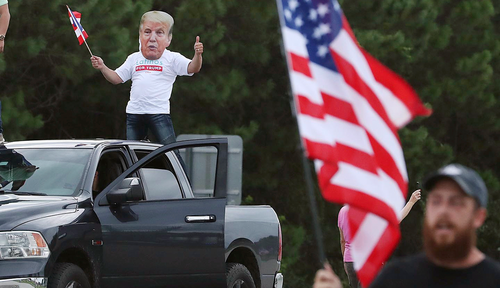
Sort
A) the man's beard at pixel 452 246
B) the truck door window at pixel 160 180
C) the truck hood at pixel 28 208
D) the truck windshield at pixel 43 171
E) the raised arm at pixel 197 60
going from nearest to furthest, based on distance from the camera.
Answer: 1. the man's beard at pixel 452 246
2. the truck hood at pixel 28 208
3. the truck windshield at pixel 43 171
4. the truck door window at pixel 160 180
5. the raised arm at pixel 197 60

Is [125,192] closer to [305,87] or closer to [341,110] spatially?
[305,87]

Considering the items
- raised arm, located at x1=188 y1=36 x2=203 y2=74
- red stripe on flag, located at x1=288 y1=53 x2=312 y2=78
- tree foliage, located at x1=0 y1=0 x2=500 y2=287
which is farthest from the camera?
tree foliage, located at x1=0 y1=0 x2=500 y2=287

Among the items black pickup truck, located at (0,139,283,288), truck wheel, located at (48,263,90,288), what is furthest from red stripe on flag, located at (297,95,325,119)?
truck wheel, located at (48,263,90,288)

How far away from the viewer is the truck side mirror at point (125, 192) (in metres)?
8.67

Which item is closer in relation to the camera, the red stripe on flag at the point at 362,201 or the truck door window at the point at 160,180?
the red stripe on flag at the point at 362,201

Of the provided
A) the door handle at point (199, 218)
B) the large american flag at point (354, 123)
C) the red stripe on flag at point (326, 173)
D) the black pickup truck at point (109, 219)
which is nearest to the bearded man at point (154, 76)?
the black pickup truck at point (109, 219)

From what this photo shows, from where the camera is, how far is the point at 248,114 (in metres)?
27.5

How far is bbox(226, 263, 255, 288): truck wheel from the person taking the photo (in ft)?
32.6

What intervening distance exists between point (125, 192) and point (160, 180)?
3.64ft

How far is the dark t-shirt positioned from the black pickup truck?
15.2ft

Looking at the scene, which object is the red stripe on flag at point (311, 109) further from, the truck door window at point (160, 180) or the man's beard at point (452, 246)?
the truck door window at point (160, 180)

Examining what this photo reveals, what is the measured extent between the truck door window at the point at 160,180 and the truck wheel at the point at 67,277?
1.11 meters

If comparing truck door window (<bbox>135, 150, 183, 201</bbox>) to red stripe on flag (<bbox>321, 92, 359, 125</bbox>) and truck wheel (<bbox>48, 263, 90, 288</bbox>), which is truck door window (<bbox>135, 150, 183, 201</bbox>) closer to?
truck wheel (<bbox>48, 263, 90, 288</bbox>)

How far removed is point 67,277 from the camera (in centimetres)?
830
